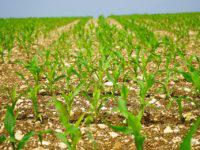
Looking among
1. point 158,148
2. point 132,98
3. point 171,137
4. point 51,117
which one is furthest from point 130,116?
point 132,98

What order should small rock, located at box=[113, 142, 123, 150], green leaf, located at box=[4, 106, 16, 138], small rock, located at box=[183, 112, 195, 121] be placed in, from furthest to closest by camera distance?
small rock, located at box=[183, 112, 195, 121] < small rock, located at box=[113, 142, 123, 150] < green leaf, located at box=[4, 106, 16, 138]

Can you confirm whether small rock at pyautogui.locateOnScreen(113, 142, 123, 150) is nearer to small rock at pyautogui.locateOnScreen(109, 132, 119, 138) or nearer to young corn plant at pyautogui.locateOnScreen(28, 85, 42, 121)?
small rock at pyautogui.locateOnScreen(109, 132, 119, 138)

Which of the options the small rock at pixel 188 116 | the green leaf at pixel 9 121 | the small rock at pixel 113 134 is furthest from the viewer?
the small rock at pixel 188 116

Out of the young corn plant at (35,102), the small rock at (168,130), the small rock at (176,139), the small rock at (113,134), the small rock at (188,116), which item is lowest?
the small rock at (113,134)

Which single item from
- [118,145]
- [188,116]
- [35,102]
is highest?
[35,102]

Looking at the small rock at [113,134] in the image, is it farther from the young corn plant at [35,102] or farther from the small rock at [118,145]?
the young corn plant at [35,102]

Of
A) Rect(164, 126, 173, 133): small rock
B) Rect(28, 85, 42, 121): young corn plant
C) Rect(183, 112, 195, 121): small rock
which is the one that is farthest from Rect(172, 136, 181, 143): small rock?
Rect(28, 85, 42, 121): young corn plant

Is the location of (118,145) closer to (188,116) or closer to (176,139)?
(176,139)

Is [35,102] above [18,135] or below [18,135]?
above

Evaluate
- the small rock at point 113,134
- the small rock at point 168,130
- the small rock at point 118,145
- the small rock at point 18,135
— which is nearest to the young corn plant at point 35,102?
the small rock at point 18,135

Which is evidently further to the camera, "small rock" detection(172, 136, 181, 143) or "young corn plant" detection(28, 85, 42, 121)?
"young corn plant" detection(28, 85, 42, 121)

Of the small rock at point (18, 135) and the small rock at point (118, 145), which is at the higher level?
the small rock at point (18, 135)

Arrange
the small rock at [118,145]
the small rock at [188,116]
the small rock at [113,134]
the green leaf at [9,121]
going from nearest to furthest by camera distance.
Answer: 1. the green leaf at [9,121]
2. the small rock at [118,145]
3. the small rock at [113,134]
4. the small rock at [188,116]

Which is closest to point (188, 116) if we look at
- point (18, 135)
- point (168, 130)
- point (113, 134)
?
point (168, 130)
